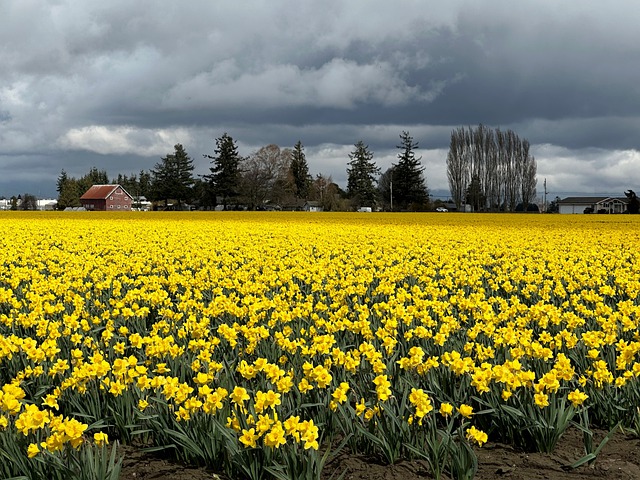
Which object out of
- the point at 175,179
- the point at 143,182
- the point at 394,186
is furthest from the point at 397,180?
the point at 143,182

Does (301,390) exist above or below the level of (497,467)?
above

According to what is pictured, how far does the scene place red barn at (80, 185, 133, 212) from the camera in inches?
4726

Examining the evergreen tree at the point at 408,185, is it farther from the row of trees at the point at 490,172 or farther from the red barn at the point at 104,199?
the red barn at the point at 104,199

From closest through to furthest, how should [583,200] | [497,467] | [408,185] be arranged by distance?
[497,467] → [408,185] → [583,200]

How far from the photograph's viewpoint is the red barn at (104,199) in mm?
120044

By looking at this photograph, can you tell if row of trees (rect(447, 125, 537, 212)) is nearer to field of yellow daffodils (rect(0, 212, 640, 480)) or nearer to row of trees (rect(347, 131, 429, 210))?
row of trees (rect(347, 131, 429, 210))

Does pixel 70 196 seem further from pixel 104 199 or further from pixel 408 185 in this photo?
pixel 408 185

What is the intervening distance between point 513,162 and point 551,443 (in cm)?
10139

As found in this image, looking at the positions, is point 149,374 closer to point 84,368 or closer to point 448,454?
point 84,368

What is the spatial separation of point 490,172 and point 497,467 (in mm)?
99259

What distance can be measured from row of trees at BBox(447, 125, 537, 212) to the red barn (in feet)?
208

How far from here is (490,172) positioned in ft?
326

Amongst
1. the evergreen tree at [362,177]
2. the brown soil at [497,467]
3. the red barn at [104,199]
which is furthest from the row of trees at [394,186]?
the brown soil at [497,467]

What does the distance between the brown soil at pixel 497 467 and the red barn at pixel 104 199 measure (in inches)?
4778
